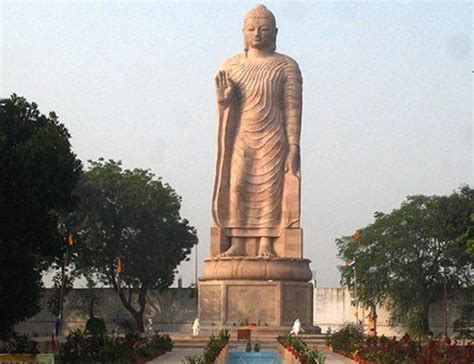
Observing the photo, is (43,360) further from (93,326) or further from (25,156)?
(93,326)

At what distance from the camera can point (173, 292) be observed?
46.1 m

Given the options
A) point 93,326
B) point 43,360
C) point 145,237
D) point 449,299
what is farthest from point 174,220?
point 43,360

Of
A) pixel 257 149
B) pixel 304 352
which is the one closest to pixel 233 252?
pixel 257 149

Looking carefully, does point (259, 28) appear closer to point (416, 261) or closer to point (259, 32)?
point (259, 32)

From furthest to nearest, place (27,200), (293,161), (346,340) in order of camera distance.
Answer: (293,161) < (346,340) < (27,200)

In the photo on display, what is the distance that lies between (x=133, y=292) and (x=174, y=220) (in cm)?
369

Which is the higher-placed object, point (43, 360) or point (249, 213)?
point (249, 213)

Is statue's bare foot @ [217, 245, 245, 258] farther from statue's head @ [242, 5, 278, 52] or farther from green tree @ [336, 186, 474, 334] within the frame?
green tree @ [336, 186, 474, 334]

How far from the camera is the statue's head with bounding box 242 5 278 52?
35406 mm

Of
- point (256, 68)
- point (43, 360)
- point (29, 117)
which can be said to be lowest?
point (43, 360)

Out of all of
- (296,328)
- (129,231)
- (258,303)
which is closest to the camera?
(296,328)

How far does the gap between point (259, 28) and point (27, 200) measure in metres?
15.3

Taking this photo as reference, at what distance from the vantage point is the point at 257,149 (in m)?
35.3

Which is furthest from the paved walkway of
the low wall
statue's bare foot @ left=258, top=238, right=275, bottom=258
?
the low wall
